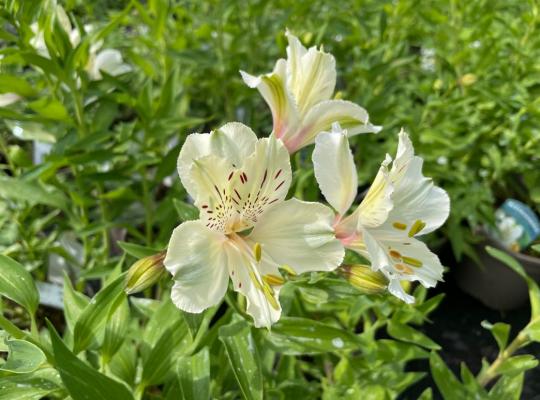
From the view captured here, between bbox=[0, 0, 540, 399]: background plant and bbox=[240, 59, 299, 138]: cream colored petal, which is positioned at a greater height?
bbox=[240, 59, 299, 138]: cream colored petal

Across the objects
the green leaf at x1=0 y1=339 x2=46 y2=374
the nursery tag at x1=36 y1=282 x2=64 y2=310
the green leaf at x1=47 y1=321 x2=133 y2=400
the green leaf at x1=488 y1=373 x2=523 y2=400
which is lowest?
the nursery tag at x1=36 y1=282 x2=64 y2=310

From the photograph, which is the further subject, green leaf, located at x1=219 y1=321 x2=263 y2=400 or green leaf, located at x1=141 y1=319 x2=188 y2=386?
green leaf, located at x1=141 y1=319 x2=188 y2=386

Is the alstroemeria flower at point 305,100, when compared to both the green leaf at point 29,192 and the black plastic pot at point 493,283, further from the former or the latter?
the black plastic pot at point 493,283

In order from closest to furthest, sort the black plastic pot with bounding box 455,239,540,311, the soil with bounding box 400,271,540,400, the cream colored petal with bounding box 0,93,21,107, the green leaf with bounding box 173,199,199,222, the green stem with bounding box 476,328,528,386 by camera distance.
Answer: the green leaf with bounding box 173,199,199,222
the green stem with bounding box 476,328,528,386
the cream colored petal with bounding box 0,93,21,107
the soil with bounding box 400,271,540,400
the black plastic pot with bounding box 455,239,540,311

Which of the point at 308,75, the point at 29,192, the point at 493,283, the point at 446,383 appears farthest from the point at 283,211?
the point at 493,283

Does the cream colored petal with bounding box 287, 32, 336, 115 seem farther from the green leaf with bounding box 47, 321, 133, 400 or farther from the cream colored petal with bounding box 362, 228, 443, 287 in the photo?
the green leaf with bounding box 47, 321, 133, 400

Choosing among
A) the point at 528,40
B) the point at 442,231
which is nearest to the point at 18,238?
the point at 442,231

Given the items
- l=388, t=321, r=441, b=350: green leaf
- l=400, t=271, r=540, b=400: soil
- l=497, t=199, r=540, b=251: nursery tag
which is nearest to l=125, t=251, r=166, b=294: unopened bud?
l=388, t=321, r=441, b=350: green leaf

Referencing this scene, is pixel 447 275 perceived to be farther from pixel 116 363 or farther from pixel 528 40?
pixel 116 363
